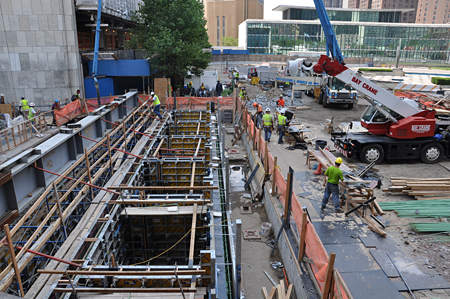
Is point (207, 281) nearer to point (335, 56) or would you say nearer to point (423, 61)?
point (335, 56)

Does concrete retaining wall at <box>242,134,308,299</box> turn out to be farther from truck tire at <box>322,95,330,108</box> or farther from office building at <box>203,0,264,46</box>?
office building at <box>203,0,264,46</box>

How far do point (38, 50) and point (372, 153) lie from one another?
25.9 metres

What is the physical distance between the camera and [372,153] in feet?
52.2

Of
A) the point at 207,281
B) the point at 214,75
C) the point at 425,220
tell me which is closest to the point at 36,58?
the point at 214,75

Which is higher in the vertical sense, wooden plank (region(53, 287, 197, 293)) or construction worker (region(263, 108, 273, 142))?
construction worker (region(263, 108, 273, 142))

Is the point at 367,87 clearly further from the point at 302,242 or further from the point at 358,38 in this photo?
the point at 358,38

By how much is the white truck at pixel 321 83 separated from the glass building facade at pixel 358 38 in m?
49.9

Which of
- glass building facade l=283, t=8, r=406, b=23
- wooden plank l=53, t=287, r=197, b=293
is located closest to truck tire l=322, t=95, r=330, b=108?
wooden plank l=53, t=287, r=197, b=293

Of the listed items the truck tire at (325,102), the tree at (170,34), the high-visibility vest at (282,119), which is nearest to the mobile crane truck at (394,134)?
the high-visibility vest at (282,119)

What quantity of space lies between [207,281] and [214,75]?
35312 mm

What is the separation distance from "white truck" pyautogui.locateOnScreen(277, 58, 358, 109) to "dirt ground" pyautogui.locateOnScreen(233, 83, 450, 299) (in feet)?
3.85

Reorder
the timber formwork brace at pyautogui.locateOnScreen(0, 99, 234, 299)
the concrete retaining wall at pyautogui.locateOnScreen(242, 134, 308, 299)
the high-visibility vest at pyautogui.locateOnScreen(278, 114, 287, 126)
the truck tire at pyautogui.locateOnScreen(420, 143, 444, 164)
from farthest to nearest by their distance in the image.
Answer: the high-visibility vest at pyautogui.locateOnScreen(278, 114, 287, 126) → the truck tire at pyautogui.locateOnScreen(420, 143, 444, 164) → the concrete retaining wall at pyautogui.locateOnScreen(242, 134, 308, 299) → the timber formwork brace at pyautogui.locateOnScreen(0, 99, 234, 299)

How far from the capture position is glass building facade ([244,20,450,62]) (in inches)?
3278

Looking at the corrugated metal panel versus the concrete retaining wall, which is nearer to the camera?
the concrete retaining wall
